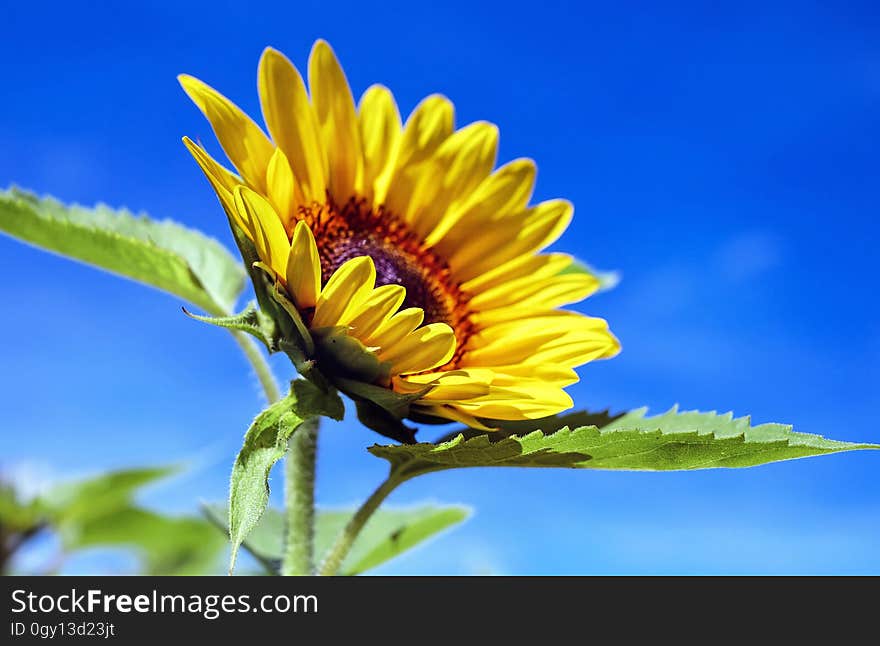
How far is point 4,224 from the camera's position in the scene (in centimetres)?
226

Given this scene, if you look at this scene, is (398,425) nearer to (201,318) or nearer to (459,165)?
(201,318)

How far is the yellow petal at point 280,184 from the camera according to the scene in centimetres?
202

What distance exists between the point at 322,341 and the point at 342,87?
0.70 metres

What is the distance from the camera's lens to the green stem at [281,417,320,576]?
86.4 inches

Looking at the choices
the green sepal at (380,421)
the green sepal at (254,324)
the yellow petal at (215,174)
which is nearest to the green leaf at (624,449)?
the green sepal at (380,421)

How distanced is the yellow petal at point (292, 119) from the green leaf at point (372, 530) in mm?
968

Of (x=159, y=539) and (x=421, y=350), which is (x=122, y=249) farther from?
(x=159, y=539)

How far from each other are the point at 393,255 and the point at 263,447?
2.59 ft

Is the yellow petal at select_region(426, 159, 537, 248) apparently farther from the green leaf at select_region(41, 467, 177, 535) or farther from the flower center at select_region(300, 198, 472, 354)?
the green leaf at select_region(41, 467, 177, 535)

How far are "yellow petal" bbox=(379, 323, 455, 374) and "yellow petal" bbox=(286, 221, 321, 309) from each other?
0.19m

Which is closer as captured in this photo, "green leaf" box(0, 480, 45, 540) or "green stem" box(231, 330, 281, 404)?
"green stem" box(231, 330, 281, 404)

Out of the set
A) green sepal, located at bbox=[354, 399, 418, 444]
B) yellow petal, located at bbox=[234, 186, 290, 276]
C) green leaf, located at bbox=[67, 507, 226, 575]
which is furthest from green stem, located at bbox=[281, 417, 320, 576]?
green leaf, located at bbox=[67, 507, 226, 575]

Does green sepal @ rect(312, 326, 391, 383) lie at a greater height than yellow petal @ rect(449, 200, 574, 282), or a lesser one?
lesser

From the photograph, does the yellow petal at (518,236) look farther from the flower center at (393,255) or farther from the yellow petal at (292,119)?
the yellow petal at (292,119)
